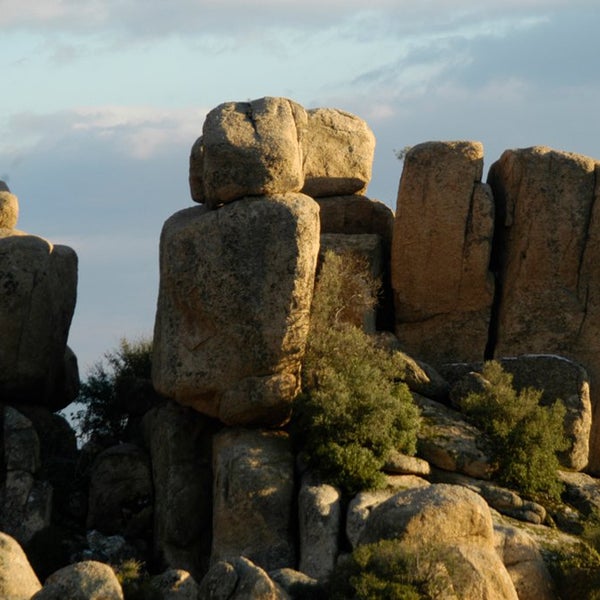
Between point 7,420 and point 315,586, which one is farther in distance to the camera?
point 7,420

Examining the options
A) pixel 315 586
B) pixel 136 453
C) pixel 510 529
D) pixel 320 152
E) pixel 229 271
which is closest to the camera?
pixel 315 586

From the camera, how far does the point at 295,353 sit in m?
47.7

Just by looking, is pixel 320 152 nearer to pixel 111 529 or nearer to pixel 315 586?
pixel 111 529

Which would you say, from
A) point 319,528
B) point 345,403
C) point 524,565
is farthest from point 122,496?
point 524,565

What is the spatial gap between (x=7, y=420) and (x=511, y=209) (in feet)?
51.0

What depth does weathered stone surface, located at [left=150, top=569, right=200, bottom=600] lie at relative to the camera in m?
37.4

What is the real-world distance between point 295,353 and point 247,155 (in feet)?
17.3

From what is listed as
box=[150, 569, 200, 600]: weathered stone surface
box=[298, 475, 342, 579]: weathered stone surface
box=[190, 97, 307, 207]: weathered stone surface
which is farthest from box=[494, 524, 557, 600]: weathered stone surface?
box=[190, 97, 307, 207]: weathered stone surface

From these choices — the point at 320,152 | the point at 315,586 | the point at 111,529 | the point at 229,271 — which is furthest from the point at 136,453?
the point at 315,586

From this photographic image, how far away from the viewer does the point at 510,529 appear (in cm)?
4178

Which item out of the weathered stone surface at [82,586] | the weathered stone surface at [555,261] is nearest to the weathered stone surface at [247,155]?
the weathered stone surface at [555,261]

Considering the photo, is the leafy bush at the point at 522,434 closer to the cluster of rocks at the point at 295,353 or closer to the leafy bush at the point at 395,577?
the cluster of rocks at the point at 295,353

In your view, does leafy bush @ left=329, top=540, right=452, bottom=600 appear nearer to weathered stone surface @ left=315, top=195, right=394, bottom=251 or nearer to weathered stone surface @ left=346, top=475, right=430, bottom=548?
weathered stone surface @ left=346, top=475, right=430, bottom=548

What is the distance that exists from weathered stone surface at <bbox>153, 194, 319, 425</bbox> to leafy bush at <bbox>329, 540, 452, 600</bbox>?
38.8 ft
